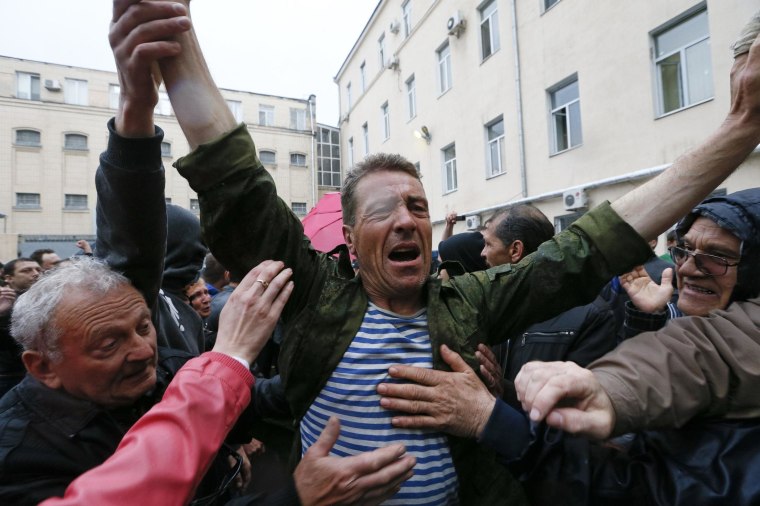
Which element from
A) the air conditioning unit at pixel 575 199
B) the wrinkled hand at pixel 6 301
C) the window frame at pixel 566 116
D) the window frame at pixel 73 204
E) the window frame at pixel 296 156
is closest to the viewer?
the wrinkled hand at pixel 6 301

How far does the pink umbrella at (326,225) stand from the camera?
4328 mm

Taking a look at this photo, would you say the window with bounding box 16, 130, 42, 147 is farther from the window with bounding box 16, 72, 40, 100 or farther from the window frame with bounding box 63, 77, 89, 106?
the window frame with bounding box 63, 77, 89, 106

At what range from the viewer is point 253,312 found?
1.22 m

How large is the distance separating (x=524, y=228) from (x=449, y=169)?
37.2ft

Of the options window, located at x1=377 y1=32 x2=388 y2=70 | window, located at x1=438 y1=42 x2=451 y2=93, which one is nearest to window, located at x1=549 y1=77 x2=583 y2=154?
window, located at x1=438 y1=42 x2=451 y2=93

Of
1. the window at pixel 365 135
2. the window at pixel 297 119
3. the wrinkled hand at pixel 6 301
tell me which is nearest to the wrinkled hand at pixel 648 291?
the wrinkled hand at pixel 6 301

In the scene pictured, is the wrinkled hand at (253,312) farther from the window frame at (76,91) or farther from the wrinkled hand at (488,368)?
the window frame at (76,91)

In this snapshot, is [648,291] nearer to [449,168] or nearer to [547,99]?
[547,99]

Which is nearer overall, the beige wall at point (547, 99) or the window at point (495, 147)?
the beige wall at point (547, 99)

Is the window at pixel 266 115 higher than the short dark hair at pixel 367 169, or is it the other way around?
the window at pixel 266 115

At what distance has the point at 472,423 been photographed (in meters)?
1.32

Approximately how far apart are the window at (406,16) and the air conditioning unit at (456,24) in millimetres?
3695

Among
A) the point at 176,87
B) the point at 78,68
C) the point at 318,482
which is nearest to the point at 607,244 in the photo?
the point at 318,482

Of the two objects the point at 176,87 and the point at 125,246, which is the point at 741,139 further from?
the point at 125,246
